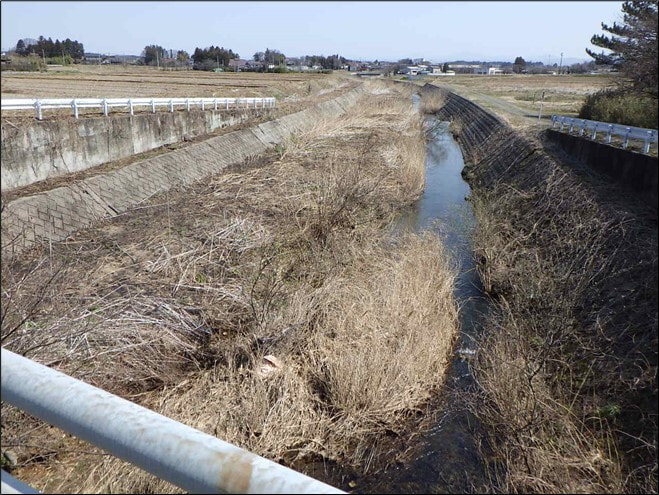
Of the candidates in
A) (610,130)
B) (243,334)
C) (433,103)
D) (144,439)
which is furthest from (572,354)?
(433,103)

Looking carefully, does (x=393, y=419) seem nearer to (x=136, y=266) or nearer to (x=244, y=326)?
(x=244, y=326)

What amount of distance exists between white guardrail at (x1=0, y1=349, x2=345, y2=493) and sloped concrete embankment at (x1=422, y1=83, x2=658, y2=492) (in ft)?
10.3

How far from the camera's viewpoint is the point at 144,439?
1573 mm

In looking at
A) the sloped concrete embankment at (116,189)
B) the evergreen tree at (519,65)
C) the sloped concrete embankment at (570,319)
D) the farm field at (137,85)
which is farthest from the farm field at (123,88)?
the evergreen tree at (519,65)

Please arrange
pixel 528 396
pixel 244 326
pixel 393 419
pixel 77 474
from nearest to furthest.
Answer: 1. pixel 77 474
2. pixel 528 396
3. pixel 393 419
4. pixel 244 326

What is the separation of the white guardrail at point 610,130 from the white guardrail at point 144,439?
462 inches

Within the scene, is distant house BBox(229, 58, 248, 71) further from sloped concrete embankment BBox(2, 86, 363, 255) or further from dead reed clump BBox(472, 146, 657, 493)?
dead reed clump BBox(472, 146, 657, 493)

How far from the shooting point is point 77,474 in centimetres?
446

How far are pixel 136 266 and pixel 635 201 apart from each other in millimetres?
9139

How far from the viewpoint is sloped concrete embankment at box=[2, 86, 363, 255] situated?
10.4m

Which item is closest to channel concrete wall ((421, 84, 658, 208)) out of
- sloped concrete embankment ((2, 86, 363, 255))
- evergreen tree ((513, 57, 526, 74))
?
sloped concrete embankment ((2, 86, 363, 255))

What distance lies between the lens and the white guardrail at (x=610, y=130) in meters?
11.1

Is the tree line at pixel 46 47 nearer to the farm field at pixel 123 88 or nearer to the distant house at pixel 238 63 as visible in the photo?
the farm field at pixel 123 88

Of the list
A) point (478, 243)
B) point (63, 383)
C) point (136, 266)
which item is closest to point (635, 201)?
point (478, 243)
